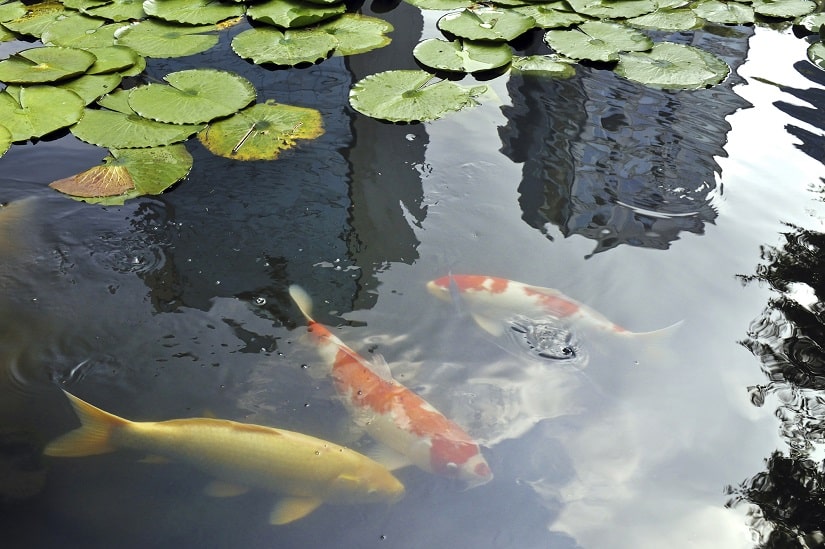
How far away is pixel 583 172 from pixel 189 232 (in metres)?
2.06

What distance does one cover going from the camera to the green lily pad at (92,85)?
160 inches

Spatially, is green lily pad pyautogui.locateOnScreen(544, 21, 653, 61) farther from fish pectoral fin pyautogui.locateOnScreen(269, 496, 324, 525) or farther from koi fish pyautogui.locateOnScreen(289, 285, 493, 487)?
fish pectoral fin pyautogui.locateOnScreen(269, 496, 324, 525)

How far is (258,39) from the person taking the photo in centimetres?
473

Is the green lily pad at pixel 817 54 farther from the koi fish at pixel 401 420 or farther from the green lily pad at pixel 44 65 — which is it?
the green lily pad at pixel 44 65

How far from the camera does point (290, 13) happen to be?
4957mm

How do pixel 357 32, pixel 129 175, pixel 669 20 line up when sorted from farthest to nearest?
pixel 669 20
pixel 357 32
pixel 129 175

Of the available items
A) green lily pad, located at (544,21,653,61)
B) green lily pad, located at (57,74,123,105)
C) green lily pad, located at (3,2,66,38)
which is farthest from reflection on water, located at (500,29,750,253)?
green lily pad, located at (3,2,66,38)

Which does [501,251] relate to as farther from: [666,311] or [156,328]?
[156,328]

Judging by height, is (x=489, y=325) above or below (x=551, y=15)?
below

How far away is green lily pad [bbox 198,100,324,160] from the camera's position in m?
3.67

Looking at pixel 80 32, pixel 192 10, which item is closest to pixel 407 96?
pixel 192 10

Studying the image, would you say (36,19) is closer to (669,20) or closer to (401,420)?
(401,420)

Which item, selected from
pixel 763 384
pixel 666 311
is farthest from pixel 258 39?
pixel 763 384

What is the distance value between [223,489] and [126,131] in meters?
2.43
